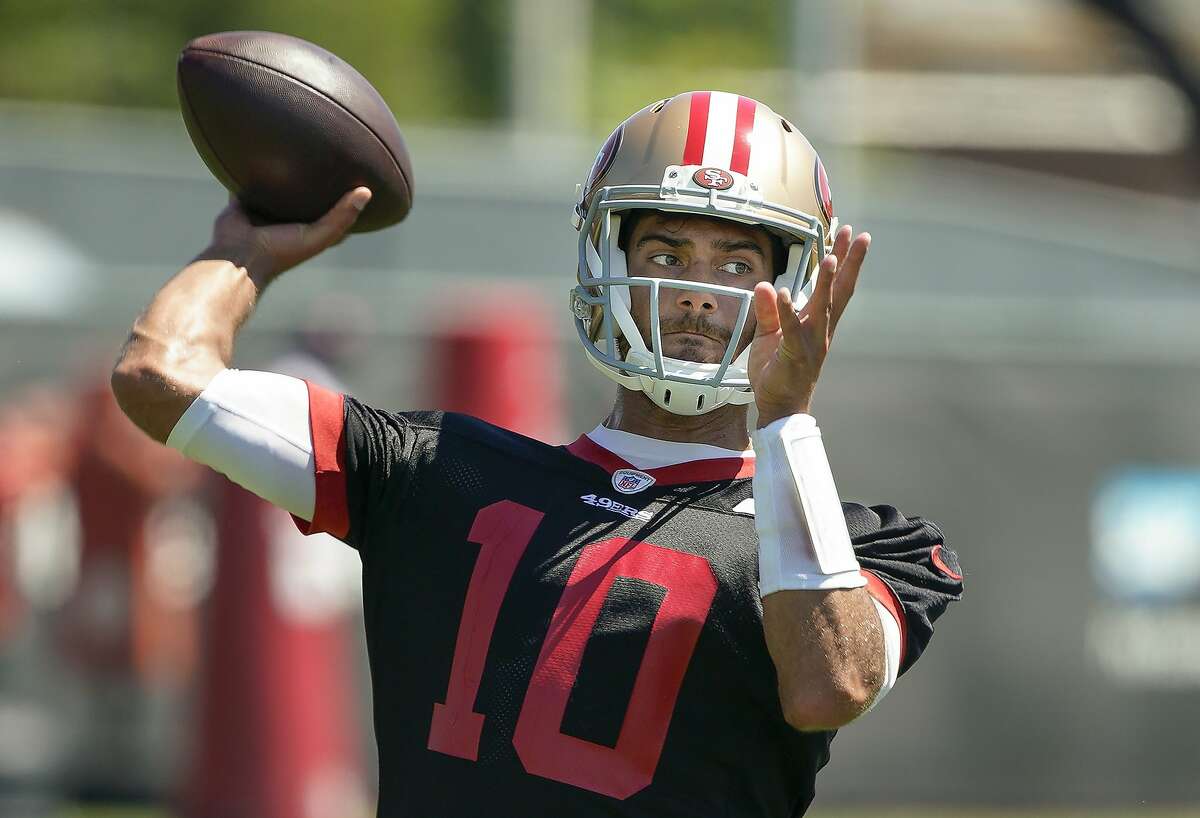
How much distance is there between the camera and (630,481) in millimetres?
2801

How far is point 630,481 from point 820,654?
19.1 inches

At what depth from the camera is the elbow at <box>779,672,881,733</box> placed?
8.05ft

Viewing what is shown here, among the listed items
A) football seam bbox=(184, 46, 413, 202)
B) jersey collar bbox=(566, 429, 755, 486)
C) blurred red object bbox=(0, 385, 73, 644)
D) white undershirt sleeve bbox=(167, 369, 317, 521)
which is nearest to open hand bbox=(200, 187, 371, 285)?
football seam bbox=(184, 46, 413, 202)

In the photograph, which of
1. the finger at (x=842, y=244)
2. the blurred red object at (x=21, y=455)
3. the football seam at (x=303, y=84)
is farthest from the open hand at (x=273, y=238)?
the blurred red object at (x=21, y=455)

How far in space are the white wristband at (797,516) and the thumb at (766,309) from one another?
14cm

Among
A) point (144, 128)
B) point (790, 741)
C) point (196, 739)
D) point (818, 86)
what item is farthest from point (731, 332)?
point (144, 128)

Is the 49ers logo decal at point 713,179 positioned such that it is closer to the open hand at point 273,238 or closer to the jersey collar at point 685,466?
the jersey collar at point 685,466

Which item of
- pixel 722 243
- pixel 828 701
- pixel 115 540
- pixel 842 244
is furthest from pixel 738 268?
pixel 115 540

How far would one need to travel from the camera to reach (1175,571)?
787 centimetres

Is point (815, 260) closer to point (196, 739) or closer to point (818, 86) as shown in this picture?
point (196, 739)

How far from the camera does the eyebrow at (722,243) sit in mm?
2908

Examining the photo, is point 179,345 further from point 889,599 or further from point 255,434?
point 889,599

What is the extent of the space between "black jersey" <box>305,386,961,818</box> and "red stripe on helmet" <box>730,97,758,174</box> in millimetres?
516

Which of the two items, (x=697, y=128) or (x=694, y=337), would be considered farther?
(x=697, y=128)
